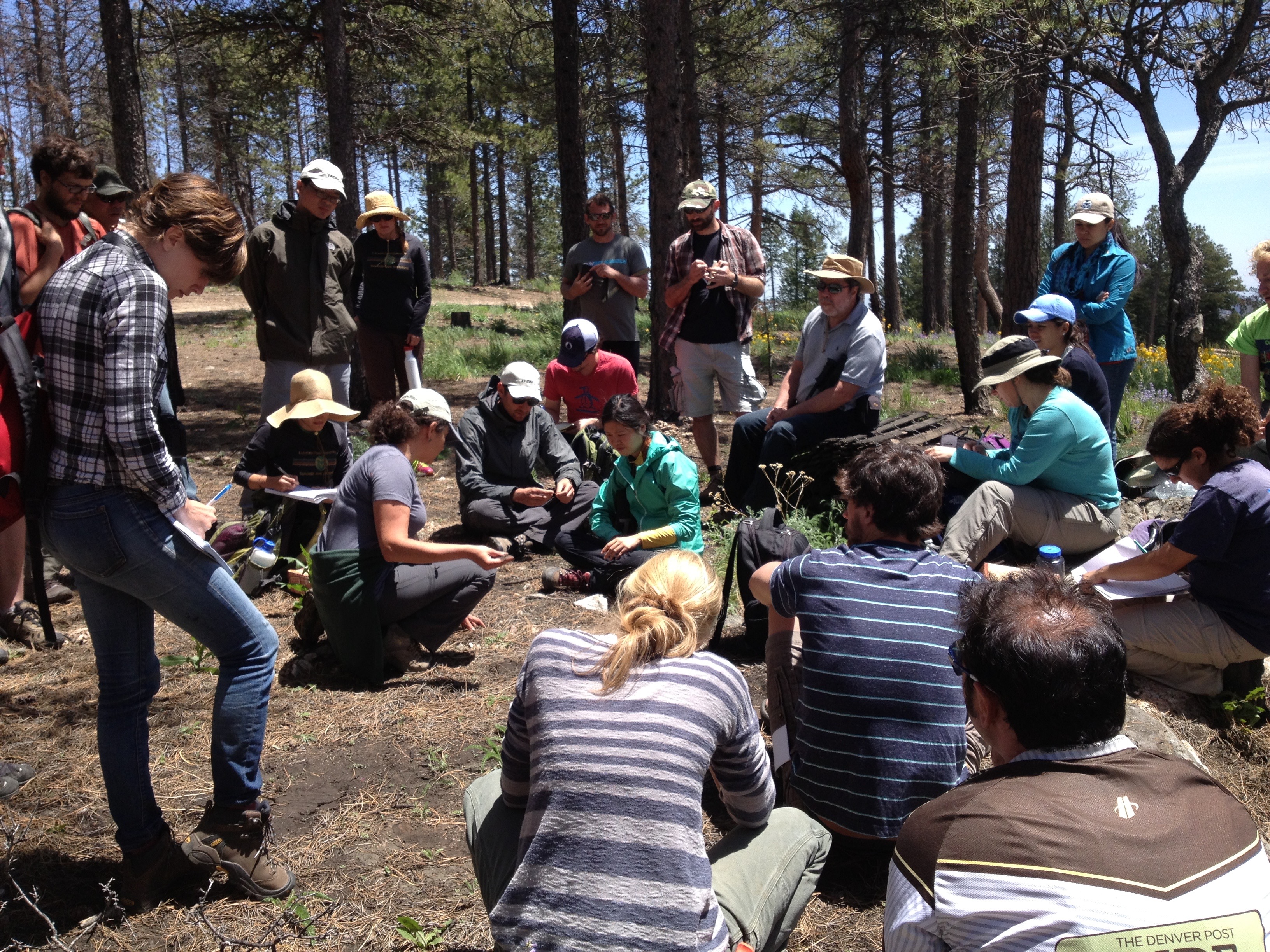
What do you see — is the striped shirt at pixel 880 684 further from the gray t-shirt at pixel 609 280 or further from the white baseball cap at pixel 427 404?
the gray t-shirt at pixel 609 280

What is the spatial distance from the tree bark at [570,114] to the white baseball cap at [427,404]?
5.11 meters

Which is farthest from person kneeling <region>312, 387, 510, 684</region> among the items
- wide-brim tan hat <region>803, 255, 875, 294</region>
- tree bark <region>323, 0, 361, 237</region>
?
tree bark <region>323, 0, 361, 237</region>

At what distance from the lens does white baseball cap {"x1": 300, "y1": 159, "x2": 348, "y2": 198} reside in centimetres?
536

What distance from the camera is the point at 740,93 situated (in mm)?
18172

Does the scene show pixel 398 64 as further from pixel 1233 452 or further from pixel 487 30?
pixel 1233 452

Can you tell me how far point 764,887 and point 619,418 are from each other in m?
2.65

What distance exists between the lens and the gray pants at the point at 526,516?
17.6ft

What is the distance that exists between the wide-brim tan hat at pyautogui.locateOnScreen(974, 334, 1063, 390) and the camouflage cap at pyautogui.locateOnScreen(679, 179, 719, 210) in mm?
2388

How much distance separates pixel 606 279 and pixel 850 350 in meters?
2.31

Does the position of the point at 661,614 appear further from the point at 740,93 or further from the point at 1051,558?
the point at 740,93

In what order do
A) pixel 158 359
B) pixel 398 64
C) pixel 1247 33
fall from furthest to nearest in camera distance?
1. pixel 398 64
2. pixel 1247 33
3. pixel 158 359

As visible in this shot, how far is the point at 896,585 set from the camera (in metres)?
2.46

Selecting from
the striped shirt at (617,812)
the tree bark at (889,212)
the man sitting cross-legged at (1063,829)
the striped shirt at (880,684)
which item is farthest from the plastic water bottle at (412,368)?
the tree bark at (889,212)

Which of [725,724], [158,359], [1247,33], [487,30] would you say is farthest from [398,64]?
[725,724]
